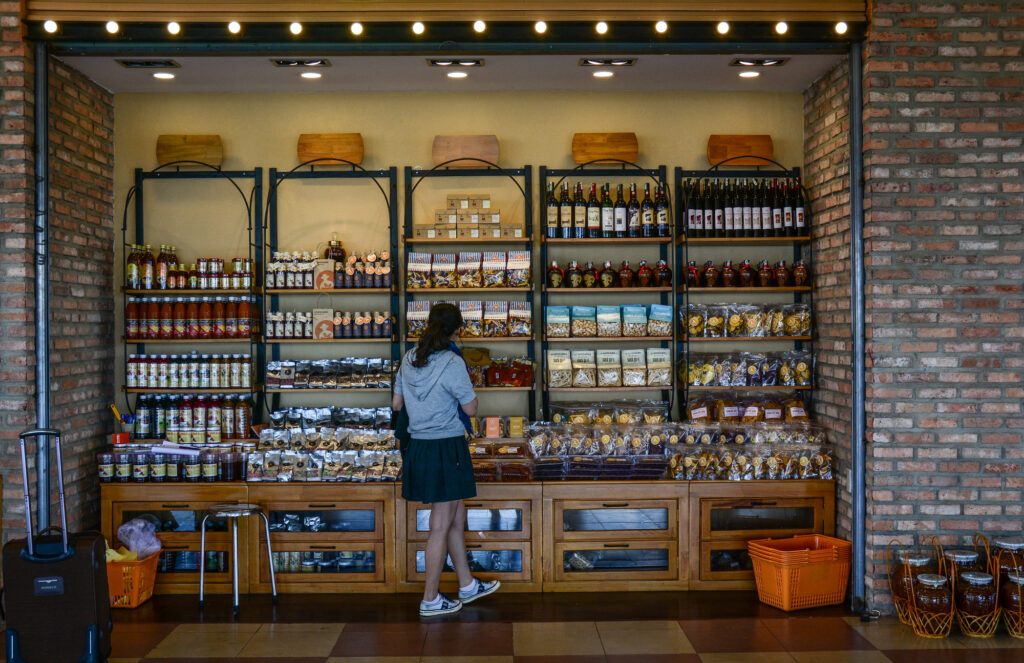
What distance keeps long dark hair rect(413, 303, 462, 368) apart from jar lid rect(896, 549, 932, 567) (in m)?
2.81

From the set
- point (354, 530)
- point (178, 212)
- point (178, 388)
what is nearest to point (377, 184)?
point (178, 212)

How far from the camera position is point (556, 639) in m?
4.42

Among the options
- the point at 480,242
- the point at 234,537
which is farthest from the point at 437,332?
the point at 234,537

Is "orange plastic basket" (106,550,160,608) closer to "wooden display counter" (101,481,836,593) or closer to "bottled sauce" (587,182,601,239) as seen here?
"wooden display counter" (101,481,836,593)

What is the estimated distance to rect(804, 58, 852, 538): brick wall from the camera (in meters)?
5.23

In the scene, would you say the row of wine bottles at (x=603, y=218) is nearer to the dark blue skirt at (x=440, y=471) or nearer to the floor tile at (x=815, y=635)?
the dark blue skirt at (x=440, y=471)

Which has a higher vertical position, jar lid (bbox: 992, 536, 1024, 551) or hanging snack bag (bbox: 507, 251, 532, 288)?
hanging snack bag (bbox: 507, 251, 532, 288)

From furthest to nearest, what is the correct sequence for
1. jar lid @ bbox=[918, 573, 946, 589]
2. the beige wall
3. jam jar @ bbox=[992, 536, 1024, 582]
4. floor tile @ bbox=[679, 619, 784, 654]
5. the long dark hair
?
1. the beige wall
2. the long dark hair
3. jam jar @ bbox=[992, 536, 1024, 582]
4. jar lid @ bbox=[918, 573, 946, 589]
5. floor tile @ bbox=[679, 619, 784, 654]

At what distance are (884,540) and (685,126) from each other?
10.3ft

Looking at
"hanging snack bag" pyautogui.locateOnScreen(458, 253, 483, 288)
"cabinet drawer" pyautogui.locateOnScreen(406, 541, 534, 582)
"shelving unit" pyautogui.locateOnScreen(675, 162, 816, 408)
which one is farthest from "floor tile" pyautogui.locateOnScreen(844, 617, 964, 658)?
"hanging snack bag" pyautogui.locateOnScreen(458, 253, 483, 288)

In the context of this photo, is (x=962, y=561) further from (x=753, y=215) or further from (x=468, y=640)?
(x=468, y=640)

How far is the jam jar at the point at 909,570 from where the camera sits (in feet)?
14.9

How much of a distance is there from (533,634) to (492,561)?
0.82 meters

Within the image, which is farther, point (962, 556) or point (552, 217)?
point (552, 217)
